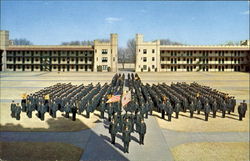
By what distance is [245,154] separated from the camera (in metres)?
11.0

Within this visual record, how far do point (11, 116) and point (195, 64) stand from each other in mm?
58670

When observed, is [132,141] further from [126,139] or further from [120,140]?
[126,139]

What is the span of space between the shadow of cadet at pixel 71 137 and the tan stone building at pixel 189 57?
52.0 metres

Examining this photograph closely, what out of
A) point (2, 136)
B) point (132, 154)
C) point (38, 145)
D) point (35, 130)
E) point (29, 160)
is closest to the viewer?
point (29, 160)

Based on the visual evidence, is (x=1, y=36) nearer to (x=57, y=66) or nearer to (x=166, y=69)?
(x=57, y=66)

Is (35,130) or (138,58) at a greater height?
(138,58)

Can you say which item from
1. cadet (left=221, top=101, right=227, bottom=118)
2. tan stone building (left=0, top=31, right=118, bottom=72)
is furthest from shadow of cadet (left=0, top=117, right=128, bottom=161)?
tan stone building (left=0, top=31, right=118, bottom=72)

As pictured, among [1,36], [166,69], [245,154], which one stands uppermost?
[1,36]

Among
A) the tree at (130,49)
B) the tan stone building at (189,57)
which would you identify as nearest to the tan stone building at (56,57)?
the tan stone building at (189,57)

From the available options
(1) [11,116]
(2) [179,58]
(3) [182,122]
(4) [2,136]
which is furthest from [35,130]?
(2) [179,58]

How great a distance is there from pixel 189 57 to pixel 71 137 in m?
59.5

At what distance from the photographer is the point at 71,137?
13.2 m

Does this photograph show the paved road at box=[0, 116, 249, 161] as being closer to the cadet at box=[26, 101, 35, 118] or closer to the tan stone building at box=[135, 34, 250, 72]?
the cadet at box=[26, 101, 35, 118]

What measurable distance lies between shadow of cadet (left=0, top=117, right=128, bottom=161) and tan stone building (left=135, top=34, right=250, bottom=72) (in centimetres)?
5198
